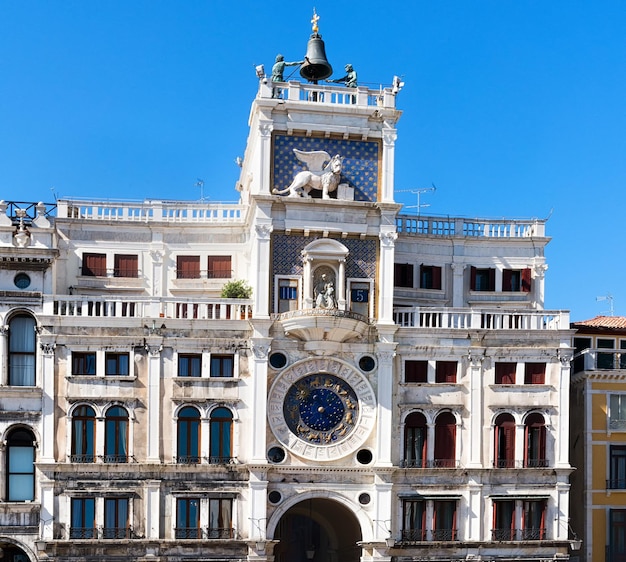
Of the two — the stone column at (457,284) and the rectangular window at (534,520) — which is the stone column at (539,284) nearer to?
the stone column at (457,284)

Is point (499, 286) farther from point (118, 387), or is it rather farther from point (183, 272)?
point (118, 387)

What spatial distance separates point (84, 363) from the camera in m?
56.3

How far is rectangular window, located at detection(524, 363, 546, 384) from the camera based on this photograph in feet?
192

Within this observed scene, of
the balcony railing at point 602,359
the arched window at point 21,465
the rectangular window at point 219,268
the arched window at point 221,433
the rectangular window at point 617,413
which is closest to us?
the arched window at point 21,465

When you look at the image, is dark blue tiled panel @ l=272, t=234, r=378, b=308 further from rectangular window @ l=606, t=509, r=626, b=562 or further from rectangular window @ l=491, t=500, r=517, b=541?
rectangular window @ l=606, t=509, r=626, b=562

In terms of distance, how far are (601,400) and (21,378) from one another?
89.2 feet

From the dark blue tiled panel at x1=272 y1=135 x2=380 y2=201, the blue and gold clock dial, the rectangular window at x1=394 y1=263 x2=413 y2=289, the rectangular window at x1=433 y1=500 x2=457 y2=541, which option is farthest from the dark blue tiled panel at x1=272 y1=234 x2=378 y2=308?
the rectangular window at x1=433 y1=500 x2=457 y2=541

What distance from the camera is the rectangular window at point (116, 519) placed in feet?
181

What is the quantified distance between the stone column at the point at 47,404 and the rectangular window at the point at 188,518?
6.01m

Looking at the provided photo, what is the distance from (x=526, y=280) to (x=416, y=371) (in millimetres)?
8330

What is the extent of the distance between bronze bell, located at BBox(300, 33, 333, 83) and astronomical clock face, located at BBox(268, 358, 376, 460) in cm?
1450

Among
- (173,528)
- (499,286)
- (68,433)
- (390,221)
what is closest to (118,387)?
(68,433)

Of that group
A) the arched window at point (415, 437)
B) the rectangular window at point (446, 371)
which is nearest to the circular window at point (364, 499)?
the arched window at point (415, 437)

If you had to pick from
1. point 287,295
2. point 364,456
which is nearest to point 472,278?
point 287,295
